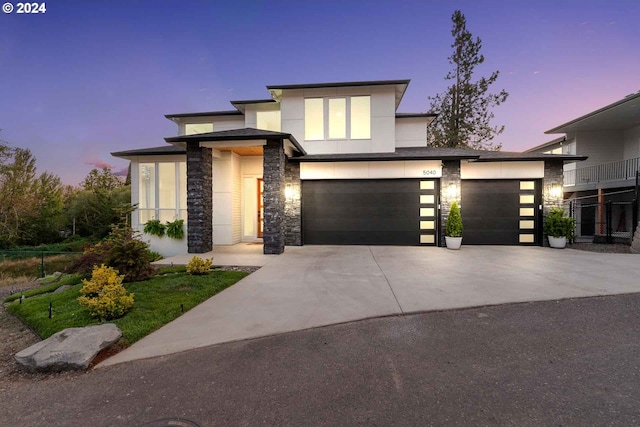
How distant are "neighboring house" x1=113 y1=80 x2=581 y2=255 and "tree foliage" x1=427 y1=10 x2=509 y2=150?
33.6 ft

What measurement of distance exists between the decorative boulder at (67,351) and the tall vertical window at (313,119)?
32.1 ft

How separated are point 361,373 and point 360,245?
8.50m

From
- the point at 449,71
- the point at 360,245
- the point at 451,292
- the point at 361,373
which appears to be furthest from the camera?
the point at 449,71

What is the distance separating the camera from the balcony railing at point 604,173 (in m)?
14.1

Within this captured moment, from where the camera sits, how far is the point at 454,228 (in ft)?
33.5

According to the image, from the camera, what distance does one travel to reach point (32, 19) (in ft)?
38.1

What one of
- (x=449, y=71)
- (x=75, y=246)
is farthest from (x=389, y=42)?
(x=75, y=246)

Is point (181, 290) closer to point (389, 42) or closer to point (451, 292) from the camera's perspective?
point (451, 292)

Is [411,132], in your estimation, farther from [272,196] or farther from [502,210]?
[272,196]

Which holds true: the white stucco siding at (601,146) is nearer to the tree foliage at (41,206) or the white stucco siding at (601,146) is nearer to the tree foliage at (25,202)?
the tree foliage at (41,206)

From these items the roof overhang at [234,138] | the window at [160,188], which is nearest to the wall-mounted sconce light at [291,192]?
the roof overhang at [234,138]

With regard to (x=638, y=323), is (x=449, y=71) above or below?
above

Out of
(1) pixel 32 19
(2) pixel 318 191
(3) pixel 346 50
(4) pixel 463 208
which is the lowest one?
(4) pixel 463 208

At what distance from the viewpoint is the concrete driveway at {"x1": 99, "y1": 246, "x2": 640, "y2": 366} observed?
3.64 metres
